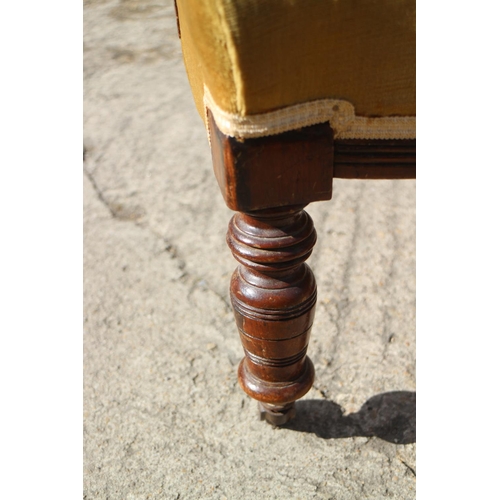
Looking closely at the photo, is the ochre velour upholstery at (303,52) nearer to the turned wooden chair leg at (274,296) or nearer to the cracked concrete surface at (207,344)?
the turned wooden chair leg at (274,296)

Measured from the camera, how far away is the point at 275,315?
909mm

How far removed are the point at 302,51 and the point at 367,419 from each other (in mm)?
749

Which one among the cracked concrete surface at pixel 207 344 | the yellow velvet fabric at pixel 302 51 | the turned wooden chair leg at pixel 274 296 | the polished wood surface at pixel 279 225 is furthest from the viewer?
the cracked concrete surface at pixel 207 344

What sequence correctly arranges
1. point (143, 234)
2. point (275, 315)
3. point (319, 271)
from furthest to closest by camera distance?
1. point (143, 234)
2. point (319, 271)
3. point (275, 315)

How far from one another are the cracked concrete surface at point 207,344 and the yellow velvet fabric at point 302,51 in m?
0.65

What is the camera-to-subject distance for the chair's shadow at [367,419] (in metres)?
1.15

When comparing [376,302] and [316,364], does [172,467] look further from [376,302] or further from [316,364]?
[376,302]

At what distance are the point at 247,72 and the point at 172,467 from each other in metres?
0.73

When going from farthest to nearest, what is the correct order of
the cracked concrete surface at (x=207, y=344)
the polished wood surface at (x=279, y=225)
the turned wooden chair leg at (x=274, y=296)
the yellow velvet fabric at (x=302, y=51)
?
the cracked concrete surface at (x=207, y=344)
the turned wooden chair leg at (x=274, y=296)
the polished wood surface at (x=279, y=225)
the yellow velvet fabric at (x=302, y=51)

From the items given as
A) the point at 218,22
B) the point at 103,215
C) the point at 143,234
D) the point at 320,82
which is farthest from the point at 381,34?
the point at 103,215

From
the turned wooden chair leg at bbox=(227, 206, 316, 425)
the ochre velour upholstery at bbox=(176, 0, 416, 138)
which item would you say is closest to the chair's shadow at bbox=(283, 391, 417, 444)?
the turned wooden chair leg at bbox=(227, 206, 316, 425)

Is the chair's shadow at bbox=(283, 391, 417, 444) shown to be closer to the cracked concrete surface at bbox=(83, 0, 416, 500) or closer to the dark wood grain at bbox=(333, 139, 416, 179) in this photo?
the cracked concrete surface at bbox=(83, 0, 416, 500)

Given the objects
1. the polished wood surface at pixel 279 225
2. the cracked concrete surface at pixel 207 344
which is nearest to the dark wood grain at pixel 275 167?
the polished wood surface at pixel 279 225

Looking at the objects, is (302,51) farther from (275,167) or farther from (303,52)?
(275,167)
